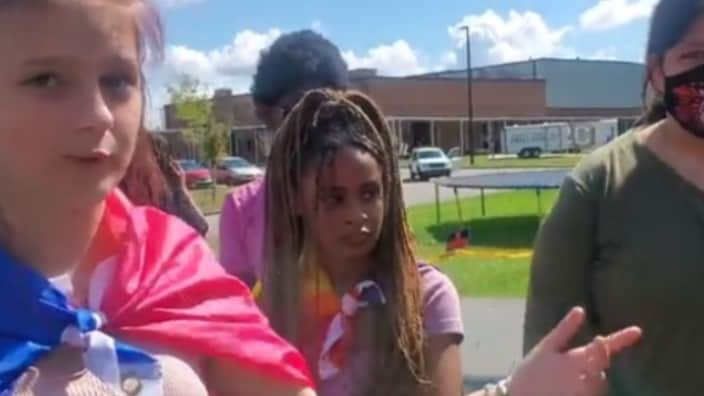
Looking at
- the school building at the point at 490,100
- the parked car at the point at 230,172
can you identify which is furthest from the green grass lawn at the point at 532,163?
the parked car at the point at 230,172

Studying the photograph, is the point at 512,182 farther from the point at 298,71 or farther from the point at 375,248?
the point at 375,248

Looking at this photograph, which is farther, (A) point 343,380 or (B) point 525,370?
(A) point 343,380

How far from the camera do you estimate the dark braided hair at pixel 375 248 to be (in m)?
2.53

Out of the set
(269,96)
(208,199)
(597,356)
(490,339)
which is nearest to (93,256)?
(597,356)

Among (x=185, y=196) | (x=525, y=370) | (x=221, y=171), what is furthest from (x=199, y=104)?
(x=525, y=370)

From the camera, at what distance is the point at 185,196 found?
182 inches

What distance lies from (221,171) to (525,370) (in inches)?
1664

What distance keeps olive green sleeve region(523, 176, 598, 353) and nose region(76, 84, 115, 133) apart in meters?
1.56

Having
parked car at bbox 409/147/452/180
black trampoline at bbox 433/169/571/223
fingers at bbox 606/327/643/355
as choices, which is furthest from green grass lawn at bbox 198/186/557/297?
parked car at bbox 409/147/452/180

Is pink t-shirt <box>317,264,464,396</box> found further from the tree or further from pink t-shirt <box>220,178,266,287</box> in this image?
the tree

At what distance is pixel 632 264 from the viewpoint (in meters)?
2.68

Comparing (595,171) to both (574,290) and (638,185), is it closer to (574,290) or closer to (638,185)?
(638,185)

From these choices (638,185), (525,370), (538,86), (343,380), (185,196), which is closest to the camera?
(525,370)

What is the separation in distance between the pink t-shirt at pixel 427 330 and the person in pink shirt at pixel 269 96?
47 centimetres
